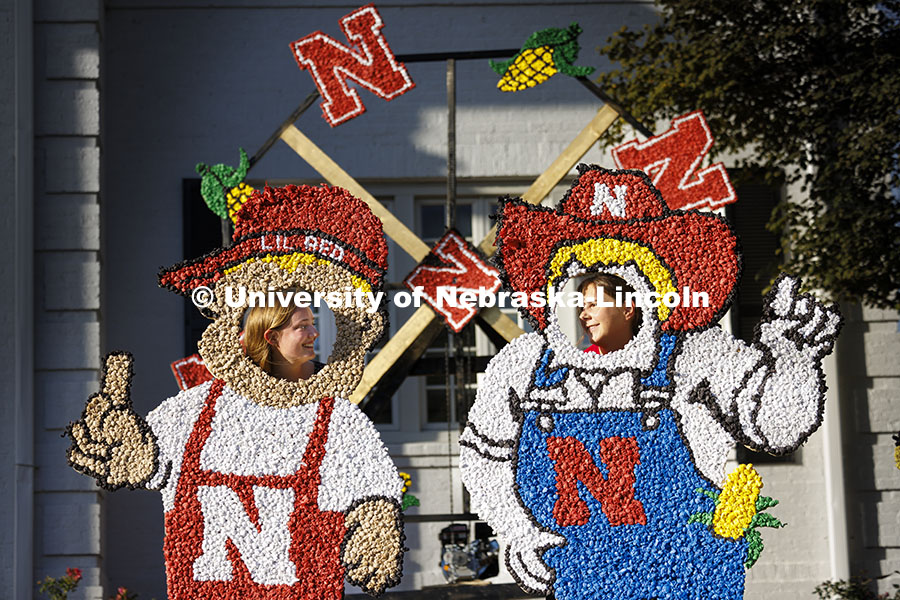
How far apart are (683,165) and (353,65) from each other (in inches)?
71.0

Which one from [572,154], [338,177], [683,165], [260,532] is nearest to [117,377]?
[260,532]

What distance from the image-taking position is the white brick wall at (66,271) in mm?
6613

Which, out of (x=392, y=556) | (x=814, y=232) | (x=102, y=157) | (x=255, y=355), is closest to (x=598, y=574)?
(x=392, y=556)

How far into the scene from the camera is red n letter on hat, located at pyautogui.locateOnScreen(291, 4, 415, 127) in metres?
5.97

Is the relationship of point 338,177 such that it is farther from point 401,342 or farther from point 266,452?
point 266,452

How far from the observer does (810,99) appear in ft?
23.4

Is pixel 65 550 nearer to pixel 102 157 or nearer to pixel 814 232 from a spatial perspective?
pixel 102 157

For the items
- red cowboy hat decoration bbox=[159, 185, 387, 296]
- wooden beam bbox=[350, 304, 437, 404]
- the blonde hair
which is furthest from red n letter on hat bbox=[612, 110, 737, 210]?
the blonde hair

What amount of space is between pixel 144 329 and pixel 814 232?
4.25m

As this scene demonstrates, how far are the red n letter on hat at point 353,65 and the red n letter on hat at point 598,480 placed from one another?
2.28 metres

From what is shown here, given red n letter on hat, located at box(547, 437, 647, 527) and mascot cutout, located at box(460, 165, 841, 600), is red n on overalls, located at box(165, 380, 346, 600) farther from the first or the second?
red n letter on hat, located at box(547, 437, 647, 527)

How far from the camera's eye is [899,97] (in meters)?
6.63

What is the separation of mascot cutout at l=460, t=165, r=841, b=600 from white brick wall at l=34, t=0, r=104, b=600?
2980mm

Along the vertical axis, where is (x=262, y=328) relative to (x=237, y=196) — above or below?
below
